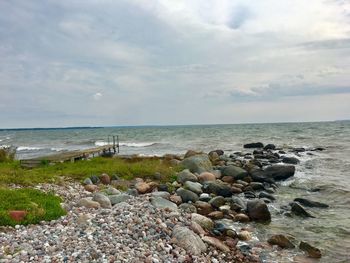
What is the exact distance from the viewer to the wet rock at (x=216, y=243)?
28.2ft

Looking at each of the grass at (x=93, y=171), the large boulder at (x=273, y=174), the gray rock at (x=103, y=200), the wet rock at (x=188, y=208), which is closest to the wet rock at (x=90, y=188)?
the grass at (x=93, y=171)

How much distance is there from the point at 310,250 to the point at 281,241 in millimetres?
749

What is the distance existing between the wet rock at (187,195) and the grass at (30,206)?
4.66m

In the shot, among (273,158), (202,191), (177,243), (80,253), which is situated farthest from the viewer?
(273,158)

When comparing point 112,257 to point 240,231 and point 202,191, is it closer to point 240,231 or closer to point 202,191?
point 240,231

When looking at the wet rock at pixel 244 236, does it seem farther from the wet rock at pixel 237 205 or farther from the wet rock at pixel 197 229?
the wet rock at pixel 237 205

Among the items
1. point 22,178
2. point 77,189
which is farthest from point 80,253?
point 22,178

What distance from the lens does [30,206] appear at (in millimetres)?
9008

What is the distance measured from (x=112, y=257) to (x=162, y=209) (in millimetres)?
3776

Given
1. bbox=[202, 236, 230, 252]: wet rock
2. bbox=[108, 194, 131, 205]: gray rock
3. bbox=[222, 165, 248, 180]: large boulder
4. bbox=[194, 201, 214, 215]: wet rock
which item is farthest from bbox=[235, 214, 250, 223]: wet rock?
bbox=[222, 165, 248, 180]: large boulder

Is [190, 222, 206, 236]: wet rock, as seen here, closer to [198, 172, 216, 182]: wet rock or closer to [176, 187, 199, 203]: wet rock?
[176, 187, 199, 203]: wet rock

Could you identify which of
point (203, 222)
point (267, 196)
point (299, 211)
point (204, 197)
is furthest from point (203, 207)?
point (267, 196)

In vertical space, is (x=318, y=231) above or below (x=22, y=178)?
below

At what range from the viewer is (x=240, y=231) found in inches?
403
